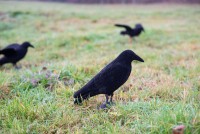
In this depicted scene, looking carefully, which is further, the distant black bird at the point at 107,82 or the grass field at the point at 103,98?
the distant black bird at the point at 107,82

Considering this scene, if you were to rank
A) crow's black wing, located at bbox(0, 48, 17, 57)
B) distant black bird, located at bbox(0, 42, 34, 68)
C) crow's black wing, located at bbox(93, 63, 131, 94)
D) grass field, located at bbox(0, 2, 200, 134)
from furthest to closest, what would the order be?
1. distant black bird, located at bbox(0, 42, 34, 68)
2. crow's black wing, located at bbox(0, 48, 17, 57)
3. crow's black wing, located at bbox(93, 63, 131, 94)
4. grass field, located at bbox(0, 2, 200, 134)

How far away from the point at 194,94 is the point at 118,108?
4.16ft

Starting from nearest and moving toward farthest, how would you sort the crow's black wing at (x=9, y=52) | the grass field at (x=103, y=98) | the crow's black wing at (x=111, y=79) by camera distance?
1. the grass field at (x=103, y=98)
2. the crow's black wing at (x=111, y=79)
3. the crow's black wing at (x=9, y=52)

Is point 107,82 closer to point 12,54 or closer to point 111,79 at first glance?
point 111,79

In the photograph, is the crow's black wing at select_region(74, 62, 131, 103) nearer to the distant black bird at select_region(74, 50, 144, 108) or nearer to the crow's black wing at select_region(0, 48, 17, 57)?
the distant black bird at select_region(74, 50, 144, 108)

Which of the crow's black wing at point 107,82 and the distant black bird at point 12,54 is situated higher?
the crow's black wing at point 107,82

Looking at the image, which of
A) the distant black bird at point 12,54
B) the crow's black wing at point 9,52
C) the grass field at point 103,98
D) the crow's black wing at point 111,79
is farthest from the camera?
the distant black bird at point 12,54

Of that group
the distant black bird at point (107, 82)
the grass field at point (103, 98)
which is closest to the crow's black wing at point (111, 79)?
the distant black bird at point (107, 82)

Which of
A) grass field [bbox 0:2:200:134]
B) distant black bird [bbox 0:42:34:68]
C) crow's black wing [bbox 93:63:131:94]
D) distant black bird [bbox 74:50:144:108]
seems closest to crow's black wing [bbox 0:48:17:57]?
distant black bird [bbox 0:42:34:68]

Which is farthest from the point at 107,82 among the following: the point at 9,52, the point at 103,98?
the point at 9,52

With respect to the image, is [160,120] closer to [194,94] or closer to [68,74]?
[194,94]

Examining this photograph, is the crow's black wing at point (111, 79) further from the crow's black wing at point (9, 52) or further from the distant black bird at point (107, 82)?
the crow's black wing at point (9, 52)

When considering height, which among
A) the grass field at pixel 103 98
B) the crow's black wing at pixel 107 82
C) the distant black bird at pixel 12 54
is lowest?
the distant black bird at pixel 12 54

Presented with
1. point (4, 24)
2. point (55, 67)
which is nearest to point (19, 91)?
point (55, 67)
